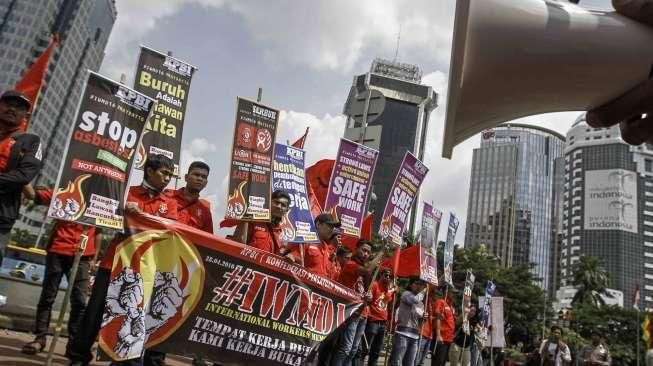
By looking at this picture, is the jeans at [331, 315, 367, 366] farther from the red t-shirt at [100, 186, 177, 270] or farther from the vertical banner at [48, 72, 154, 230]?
the vertical banner at [48, 72, 154, 230]

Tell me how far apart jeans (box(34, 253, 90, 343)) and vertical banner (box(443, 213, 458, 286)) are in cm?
742

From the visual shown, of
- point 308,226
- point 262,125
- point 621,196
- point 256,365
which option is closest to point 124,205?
point 256,365

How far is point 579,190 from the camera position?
104688 mm

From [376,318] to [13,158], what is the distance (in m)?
5.28

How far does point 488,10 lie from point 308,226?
18.5 ft

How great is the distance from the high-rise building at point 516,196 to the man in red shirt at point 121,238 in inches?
4061

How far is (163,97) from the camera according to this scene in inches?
251

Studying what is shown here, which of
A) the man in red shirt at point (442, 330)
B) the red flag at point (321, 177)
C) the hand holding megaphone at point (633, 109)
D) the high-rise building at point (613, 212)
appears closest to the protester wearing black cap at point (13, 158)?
the hand holding megaphone at point (633, 109)

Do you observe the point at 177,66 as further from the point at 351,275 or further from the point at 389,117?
the point at 389,117

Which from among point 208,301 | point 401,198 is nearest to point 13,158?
point 208,301

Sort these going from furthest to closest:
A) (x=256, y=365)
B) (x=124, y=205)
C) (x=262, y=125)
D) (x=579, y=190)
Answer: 1. (x=579, y=190)
2. (x=262, y=125)
3. (x=256, y=365)
4. (x=124, y=205)

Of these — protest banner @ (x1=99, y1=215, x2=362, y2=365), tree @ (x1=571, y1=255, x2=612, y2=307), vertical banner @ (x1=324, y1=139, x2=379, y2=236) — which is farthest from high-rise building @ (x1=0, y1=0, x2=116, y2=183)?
protest banner @ (x1=99, y1=215, x2=362, y2=365)

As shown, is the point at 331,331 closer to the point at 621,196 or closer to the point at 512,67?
the point at 512,67

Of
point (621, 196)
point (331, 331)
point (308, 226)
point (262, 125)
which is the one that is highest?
point (621, 196)
